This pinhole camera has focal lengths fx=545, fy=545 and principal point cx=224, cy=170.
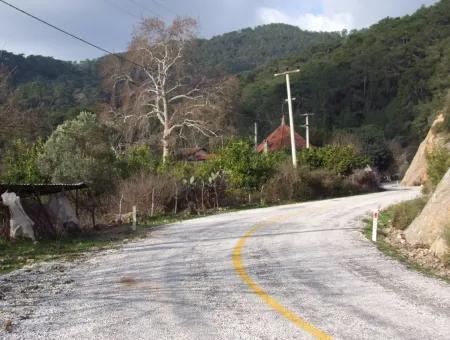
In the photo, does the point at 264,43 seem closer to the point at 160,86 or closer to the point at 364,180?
the point at 364,180

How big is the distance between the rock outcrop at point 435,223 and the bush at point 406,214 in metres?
2.80

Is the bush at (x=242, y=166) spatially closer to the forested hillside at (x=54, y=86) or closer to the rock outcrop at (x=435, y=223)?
the forested hillside at (x=54, y=86)

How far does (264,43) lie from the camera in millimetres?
167875

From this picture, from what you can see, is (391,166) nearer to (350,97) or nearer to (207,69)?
(350,97)

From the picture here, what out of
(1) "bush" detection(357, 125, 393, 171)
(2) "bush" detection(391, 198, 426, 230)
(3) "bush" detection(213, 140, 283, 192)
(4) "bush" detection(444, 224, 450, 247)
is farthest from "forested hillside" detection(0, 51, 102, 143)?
(1) "bush" detection(357, 125, 393, 171)

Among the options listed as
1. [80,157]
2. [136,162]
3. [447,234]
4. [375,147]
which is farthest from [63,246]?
[375,147]

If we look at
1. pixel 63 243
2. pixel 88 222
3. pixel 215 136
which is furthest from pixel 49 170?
pixel 215 136

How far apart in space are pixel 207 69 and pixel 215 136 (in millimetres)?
6163

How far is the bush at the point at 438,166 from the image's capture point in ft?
65.3

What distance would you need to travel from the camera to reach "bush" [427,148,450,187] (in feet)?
65.3

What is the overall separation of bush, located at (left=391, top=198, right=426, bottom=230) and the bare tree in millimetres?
23328

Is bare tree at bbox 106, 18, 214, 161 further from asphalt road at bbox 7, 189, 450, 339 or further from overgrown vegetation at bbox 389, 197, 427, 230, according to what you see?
asphalt road at bbox 7, 189, 450, 339

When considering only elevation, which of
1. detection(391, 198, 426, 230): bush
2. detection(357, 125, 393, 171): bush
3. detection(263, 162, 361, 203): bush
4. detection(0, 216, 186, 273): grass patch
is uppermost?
detection(357, 125, 393, 171): bush

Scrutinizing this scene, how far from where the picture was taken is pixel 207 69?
43.7m
